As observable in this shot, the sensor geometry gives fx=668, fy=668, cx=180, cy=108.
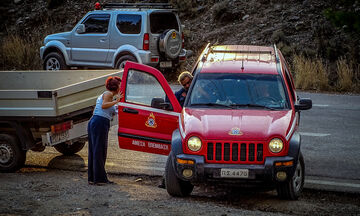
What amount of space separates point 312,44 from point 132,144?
47.6 feet

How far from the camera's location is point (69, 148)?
11.4m

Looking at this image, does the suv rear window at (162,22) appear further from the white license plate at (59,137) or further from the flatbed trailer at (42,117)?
the white license plate at (59,137)

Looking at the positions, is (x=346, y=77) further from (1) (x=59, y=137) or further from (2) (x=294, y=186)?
(2) (x=294, y=186)

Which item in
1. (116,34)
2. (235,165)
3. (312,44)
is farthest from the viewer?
(312,44)

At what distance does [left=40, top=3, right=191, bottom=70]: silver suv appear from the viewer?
1955 centimetres

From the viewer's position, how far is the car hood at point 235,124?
25.8 feet

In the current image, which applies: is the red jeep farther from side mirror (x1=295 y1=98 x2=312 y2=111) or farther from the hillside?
the hillside

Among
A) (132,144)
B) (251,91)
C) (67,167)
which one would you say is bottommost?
(67,167)

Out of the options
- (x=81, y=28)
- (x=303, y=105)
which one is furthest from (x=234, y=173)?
(x=81, y=28)

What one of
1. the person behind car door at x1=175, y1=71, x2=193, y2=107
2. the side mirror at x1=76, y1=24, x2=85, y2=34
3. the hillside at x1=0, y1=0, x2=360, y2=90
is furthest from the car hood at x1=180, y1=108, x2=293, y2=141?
the side mirror at x1=76, y1=24, x2=85, y2=34

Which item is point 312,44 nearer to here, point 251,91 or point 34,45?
point 34,45

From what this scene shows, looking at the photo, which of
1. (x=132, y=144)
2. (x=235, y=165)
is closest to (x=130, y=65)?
(x=132, y=144)

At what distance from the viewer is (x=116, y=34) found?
1995cm

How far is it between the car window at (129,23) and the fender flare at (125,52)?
1.64 feet
